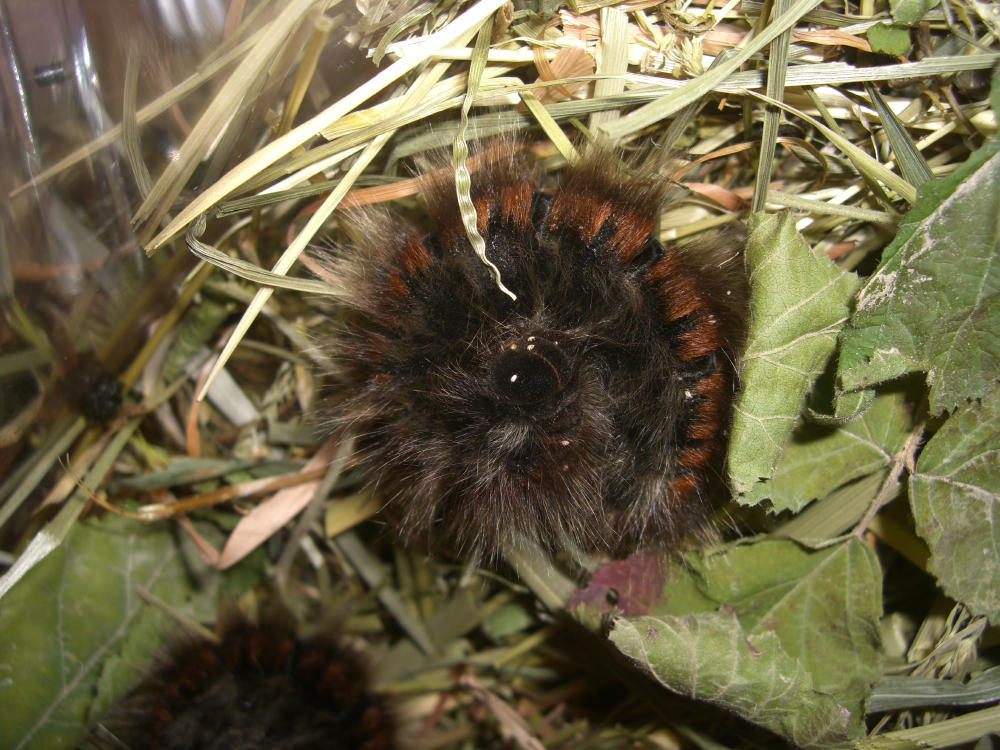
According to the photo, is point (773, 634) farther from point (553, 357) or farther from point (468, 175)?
point (468, 175)

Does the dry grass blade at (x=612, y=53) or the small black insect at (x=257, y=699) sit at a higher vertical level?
the dry grass blade at (x=612, y=53)

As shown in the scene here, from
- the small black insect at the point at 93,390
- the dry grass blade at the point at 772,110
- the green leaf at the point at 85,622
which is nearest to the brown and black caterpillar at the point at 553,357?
the dry grass blade at the point at 772,110

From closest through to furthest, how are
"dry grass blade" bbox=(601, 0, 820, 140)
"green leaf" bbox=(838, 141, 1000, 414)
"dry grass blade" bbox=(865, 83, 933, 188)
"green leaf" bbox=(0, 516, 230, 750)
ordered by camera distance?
"green leaf" bbox=(838, 141, 1000, 414), "dry grass blade" bbox=(601, 0, 820, 140), "dry grass blade" bbox=(865, 83, 933, 188), "green leaf" bbox=(0, 516, 230, 750)

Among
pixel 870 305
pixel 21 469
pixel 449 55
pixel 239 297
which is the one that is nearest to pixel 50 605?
pixel 21 469

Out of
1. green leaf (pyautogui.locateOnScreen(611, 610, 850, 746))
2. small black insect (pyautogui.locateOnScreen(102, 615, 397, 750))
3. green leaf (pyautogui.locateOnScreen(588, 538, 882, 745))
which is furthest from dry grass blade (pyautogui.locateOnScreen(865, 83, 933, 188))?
small black insect (pyautogui.locateOnScreen(102, 615, 397, 750))

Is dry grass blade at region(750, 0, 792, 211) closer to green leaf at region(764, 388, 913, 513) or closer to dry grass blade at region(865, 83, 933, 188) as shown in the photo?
dry grass blade at region(865, 83, 933, 188)

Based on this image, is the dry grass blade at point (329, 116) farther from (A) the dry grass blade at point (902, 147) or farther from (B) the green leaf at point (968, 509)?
(B) the green leaf at point (968, 509)

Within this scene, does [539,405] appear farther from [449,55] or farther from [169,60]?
[169,60]
